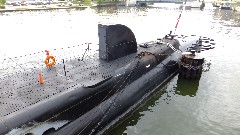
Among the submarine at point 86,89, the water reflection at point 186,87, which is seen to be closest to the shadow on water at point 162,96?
the water reflection at point 186,87

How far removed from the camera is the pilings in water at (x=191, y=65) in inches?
919

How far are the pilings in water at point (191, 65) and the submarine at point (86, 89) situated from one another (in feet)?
6.23

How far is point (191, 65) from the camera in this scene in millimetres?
23469

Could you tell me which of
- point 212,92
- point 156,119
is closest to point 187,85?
point 212,92

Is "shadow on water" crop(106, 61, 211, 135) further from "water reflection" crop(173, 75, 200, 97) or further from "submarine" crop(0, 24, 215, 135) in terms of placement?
"submarine" crop(0, 24, 215, 135)

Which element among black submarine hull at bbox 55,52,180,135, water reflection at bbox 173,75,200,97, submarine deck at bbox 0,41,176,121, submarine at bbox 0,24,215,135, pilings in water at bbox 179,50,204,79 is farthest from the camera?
pilings in water at bbox 179,50,204,79

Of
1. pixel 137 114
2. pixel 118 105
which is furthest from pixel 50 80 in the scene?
pixel 137 114

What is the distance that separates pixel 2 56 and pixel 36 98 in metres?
24.1

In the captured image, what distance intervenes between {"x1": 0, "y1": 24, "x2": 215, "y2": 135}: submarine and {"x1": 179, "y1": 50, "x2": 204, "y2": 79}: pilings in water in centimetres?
190

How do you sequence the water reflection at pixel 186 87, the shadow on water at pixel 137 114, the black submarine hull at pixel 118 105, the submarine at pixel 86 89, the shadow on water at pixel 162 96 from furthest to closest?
1. the water reflection at pixel 186 87
2. the shadow on water at pixel 162 96
3. the shadow on water at pixel 137 114
4. the black submarine hull at pixel 118 105
5. the submarine at pixel 86 89

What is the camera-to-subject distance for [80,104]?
42.2 ft

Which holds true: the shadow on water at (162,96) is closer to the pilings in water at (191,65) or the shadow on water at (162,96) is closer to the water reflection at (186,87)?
the water reflection at (186,87)

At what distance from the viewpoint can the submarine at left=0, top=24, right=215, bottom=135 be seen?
35.8ft

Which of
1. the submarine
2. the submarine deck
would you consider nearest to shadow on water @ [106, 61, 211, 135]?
the submarine
